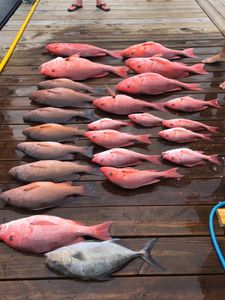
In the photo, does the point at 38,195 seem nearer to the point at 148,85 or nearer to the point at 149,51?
the point at 148,85

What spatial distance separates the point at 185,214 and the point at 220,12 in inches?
188

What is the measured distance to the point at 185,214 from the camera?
235 centimetres

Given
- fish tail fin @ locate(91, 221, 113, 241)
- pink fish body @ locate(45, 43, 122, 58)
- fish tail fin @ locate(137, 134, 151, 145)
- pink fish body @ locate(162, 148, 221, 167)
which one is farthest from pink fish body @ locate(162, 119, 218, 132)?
pink fish body @ locate(45, 43, 122, 58)

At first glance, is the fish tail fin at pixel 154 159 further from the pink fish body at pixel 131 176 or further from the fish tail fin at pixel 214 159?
the fish tail fin at pixel 214 159

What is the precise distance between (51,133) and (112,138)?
516 millimetres

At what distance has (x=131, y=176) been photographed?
2518mm

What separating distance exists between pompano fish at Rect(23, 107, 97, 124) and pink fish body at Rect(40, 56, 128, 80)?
0.74 metres

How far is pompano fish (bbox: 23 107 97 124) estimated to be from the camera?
3.17 m

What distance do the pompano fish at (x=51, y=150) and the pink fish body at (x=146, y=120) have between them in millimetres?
572

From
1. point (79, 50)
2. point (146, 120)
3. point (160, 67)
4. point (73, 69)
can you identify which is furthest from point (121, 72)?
point (146, 120)

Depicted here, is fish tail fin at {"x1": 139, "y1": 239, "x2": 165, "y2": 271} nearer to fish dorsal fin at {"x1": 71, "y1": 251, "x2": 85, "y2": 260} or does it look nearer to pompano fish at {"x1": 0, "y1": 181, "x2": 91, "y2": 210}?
fish dorsal fin at {"x1": 71, "y1": 251, "x2": 85, "y2": 260}

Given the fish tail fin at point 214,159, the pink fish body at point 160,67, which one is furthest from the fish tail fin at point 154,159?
the pink fish body at point 160,67

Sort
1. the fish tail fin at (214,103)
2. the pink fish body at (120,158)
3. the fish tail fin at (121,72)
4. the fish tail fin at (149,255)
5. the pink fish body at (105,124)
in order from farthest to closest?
the fish tail fin at (121,72) < the fish tail fin at (214,103) < the pink fish body at (105,124) < the pink fish body at (120,158) < the fish tail fin at (149,255)

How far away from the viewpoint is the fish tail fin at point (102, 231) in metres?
2.15
